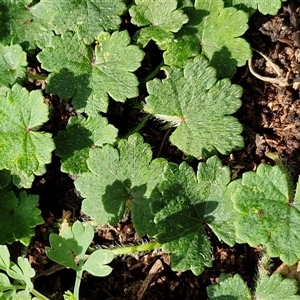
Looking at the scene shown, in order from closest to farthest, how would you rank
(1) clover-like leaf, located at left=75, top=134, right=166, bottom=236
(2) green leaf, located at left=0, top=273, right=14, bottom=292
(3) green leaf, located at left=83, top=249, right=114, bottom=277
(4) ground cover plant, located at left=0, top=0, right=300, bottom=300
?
1. (3) green leaf, located at left=83, top=249, right=114, bottom=277
2. (2) green leaf, located at left=0, top=273, right=14, bottom=292
3. (4) ground cover plant, located at left=0, top=0, right=300, bottom=300
4. (1) clover-like leaf, located at left=75, top=134, right=166, bottom=236

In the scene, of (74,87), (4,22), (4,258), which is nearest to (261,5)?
(74,87)

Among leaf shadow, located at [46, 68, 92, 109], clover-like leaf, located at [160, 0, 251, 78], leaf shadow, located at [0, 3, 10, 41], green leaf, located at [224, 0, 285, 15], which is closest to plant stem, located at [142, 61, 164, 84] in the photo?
clover-like leaf, located at [160, 0, 251, 78]

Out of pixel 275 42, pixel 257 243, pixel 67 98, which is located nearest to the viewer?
pixel 257 243

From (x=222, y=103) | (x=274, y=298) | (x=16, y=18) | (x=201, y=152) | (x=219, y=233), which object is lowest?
(x=274, y=298)

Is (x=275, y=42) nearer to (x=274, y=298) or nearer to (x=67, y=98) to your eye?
(x=67, y=98)

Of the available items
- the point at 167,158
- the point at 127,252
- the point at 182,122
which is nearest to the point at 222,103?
the point at 182,122

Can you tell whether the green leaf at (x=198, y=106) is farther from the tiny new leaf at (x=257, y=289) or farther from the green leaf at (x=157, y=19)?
the tiny new leaf at (x=257, y=289)

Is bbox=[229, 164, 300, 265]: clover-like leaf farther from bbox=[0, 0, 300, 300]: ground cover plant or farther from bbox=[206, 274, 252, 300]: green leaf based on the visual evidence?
bbox=[206, 274, 252, 300]: green leaf
